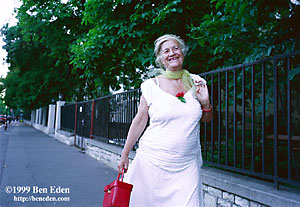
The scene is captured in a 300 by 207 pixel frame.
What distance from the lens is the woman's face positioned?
247 centimetres

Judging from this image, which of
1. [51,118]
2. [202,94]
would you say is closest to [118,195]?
[202,94]

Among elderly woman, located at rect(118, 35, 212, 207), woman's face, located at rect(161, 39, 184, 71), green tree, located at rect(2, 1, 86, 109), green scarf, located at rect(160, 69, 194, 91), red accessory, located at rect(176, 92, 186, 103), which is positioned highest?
green tree, located at rect(2, 1, 86, 109)

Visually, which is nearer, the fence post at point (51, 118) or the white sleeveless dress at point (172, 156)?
the white sleeveless dress at point (172, 156)

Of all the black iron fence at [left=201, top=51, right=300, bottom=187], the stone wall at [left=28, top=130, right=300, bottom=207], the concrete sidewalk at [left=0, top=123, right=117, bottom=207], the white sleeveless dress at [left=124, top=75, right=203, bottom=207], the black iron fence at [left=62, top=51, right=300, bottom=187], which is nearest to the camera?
the white sleeveless dress at [left=124, top=75, right=203, bottom=207]

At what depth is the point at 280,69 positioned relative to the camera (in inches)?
149

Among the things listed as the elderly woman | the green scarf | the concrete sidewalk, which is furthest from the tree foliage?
the concrete sidewalk

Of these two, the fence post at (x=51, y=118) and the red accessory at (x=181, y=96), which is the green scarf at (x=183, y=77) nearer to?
Result: the red accessory at (x=181, y=96)

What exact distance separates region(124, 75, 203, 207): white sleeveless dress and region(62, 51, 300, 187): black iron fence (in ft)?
4.33

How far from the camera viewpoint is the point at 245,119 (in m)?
3.74

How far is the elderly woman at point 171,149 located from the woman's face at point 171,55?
0.16 metres

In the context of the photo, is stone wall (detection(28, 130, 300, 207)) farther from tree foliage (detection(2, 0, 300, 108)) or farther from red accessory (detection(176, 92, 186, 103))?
tree foliage (detection(2, 0, 300, 108))

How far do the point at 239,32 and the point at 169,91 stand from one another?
7.88 feet

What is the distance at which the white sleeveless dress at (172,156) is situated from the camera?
7.31ft

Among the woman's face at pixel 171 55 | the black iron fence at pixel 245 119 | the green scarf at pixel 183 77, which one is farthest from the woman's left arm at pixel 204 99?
the black iron fence at pixel 245 119
